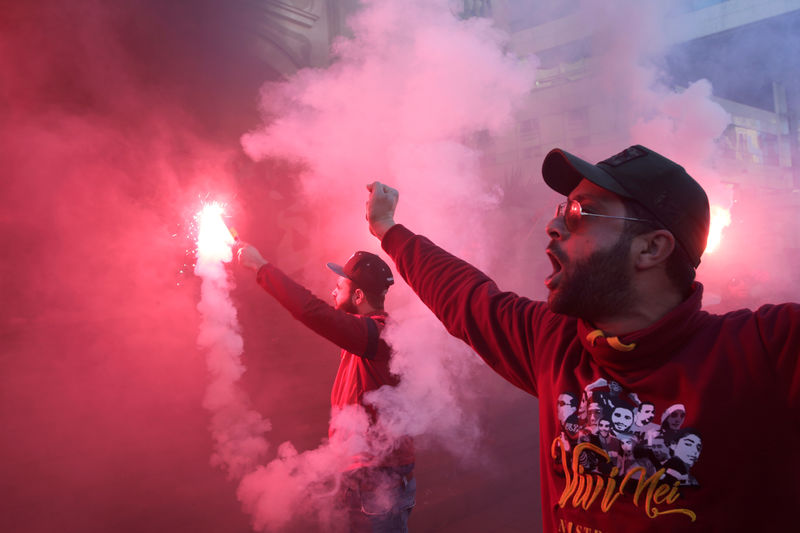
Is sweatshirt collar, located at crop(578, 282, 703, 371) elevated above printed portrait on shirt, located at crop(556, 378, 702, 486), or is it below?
above

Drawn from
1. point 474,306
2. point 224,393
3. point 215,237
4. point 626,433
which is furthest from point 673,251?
point 224,393

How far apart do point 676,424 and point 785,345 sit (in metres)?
0.25

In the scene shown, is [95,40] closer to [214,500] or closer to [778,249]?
[214,500]

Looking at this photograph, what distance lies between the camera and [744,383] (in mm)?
993

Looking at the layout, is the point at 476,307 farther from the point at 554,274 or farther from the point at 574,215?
the point at 574,215

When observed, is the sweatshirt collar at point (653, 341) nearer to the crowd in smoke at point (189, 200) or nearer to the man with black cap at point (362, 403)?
the man with black cap at point (362, 403)

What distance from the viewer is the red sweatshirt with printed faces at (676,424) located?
3.16ft

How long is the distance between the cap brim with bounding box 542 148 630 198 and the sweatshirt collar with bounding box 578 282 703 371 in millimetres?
296

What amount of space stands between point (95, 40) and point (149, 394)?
444 cm

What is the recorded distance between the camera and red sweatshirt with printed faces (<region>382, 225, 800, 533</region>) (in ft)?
3.16

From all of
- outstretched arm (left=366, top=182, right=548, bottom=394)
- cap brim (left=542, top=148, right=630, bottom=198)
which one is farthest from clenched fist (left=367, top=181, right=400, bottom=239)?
cap brim (left=542, top=148, right=630, bottom=198)

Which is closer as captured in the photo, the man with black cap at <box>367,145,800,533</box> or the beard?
the man with black cap at <box>367,145,800,533</box>

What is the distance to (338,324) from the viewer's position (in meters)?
2.64

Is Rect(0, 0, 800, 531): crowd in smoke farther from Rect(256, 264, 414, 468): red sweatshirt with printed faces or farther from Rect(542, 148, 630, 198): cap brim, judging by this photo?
Rect(542, 148, 630, 198): cap brim
